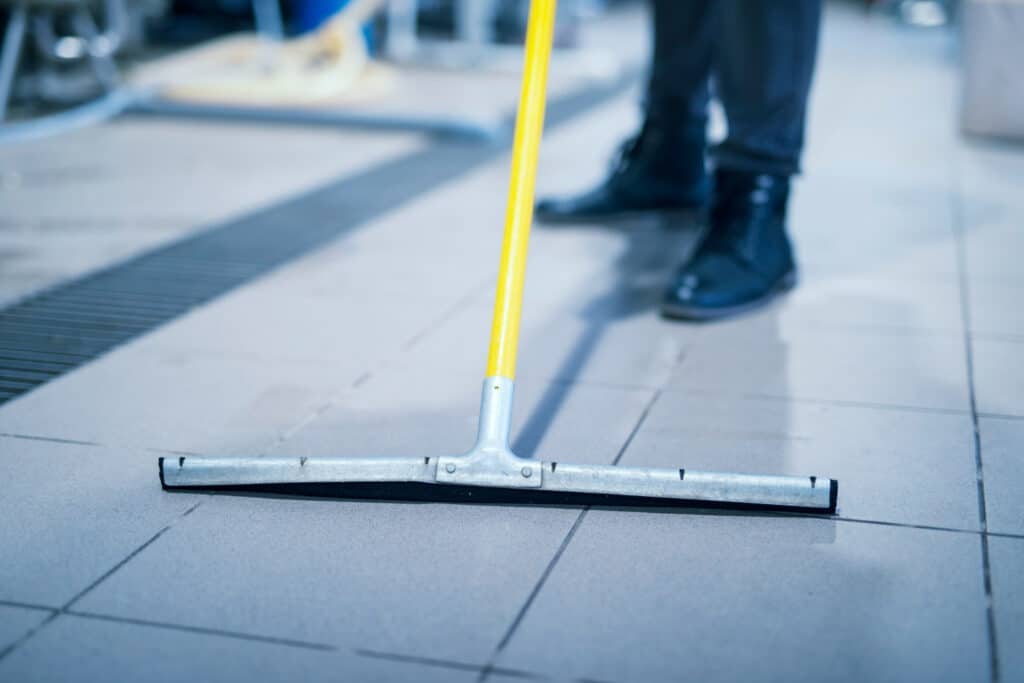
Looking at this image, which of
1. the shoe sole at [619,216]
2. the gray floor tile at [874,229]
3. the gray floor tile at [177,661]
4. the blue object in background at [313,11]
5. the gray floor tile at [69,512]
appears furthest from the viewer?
the blue object in background at [313,11]

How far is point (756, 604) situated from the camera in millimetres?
910

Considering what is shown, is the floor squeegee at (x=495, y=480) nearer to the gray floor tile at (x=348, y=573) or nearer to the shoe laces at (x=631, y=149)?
the gray floor tile at (x=348, y=573)

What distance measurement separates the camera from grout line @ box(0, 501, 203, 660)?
854 mm

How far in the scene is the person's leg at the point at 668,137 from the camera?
204cm

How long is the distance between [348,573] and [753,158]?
38.7 inches

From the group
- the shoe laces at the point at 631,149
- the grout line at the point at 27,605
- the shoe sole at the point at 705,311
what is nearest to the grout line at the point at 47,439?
the grout line at the point at 27,605

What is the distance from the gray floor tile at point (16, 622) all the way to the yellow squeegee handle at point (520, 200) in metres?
0.43

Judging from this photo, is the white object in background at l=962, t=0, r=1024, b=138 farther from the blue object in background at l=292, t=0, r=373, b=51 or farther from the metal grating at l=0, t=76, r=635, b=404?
the blue object in background at l=292, t=0, r=373, b=51

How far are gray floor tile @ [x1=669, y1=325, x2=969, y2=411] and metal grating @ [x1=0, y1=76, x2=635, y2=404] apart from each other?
0.72 metres

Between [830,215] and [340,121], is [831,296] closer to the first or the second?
[830,215]

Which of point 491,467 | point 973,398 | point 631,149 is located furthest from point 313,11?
point 491,467

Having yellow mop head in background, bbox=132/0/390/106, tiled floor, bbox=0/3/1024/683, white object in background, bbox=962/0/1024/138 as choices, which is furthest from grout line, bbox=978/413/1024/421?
yellow mop head in background, bbox=132/0/390/106

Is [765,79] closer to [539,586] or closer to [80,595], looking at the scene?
[539,586]

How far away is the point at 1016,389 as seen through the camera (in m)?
1.38
